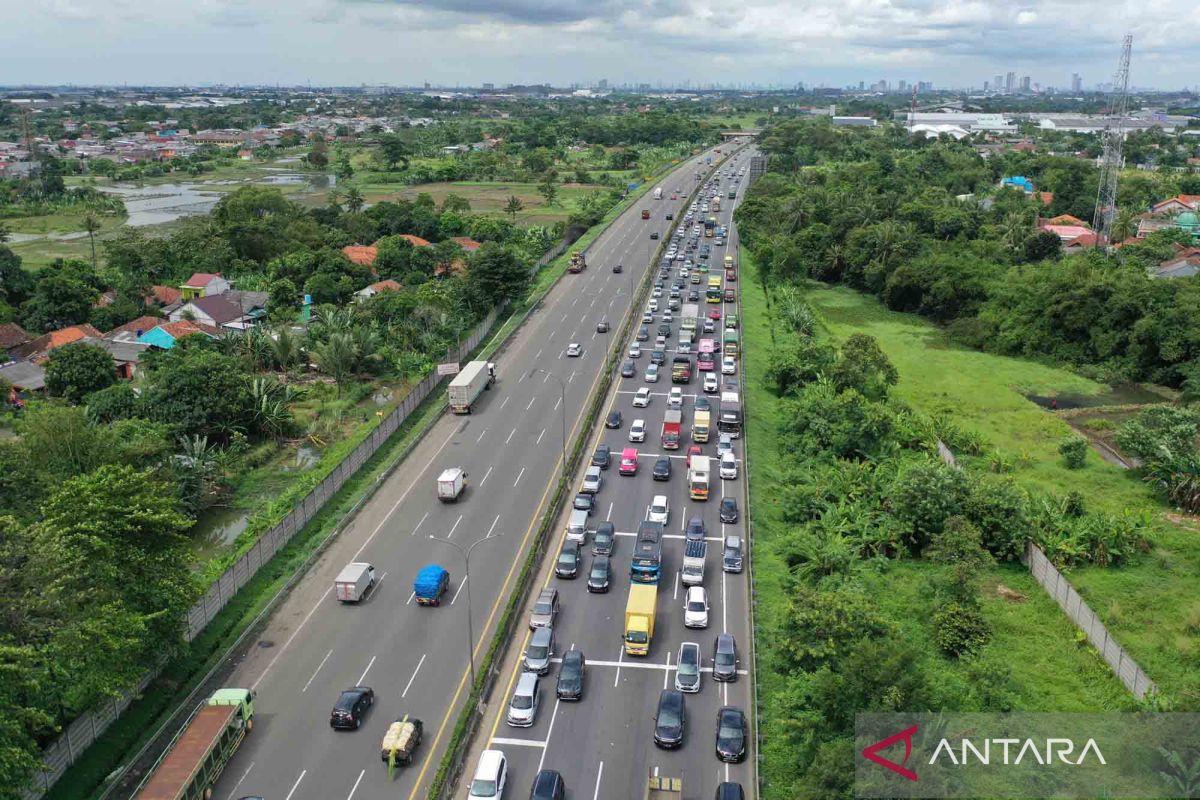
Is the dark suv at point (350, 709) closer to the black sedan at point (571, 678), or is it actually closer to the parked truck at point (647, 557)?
the black sedan at point (571, 678)

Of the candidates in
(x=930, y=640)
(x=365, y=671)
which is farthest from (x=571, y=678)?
(x=930, y=640)

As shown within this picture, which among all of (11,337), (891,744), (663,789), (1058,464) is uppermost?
(11,337)

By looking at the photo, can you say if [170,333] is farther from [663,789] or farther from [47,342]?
[663,789]

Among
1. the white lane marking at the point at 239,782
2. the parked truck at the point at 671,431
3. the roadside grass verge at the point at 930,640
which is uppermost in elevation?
the parked truck at the point at 671,431

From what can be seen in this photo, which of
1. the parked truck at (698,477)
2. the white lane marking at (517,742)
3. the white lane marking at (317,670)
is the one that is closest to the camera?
the white lane marking at (517,742)

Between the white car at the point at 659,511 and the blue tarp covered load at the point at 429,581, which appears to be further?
the white car at the point at 659,511

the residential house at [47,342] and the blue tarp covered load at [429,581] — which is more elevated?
the residential house at [47,342]

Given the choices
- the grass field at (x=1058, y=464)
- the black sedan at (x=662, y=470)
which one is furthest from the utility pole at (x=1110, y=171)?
the black sedan at (x=662, y=470)

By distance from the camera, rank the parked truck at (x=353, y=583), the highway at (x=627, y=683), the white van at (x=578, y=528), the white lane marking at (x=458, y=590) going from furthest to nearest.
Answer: the white van at (x=578, y=528) < the white lane marking at (x=458, y=590) < the parked truck at (x=353, y=583) < the highway at (x=627, y=683)
